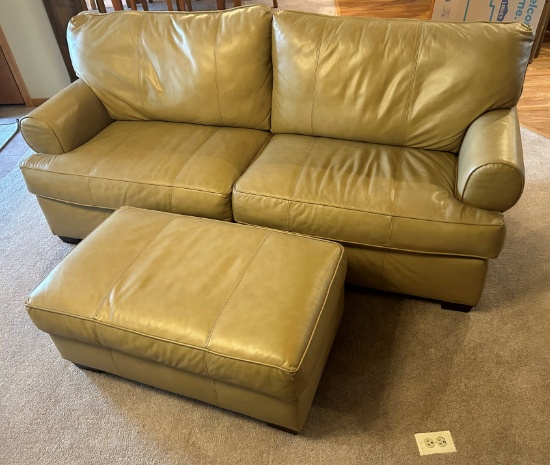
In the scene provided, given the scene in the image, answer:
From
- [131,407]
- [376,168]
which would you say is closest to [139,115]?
[376,168]

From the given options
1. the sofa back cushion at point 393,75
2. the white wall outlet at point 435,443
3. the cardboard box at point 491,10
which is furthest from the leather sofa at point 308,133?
the cardboard box at point 491,10

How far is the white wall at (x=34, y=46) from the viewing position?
3.14 metres

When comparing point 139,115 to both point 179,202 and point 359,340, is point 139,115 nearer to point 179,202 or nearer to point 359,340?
point 179,202

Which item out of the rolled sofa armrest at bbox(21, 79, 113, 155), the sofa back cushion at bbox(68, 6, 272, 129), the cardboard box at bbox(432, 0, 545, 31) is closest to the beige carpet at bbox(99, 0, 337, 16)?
the cardboard box at bbox(432, 0, 545, 31)

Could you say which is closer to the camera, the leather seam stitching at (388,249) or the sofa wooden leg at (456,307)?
the leather seam stitching at (388,249)

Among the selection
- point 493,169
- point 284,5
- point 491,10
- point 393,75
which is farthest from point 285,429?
point 284,5

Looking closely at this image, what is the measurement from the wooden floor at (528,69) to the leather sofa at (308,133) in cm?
135

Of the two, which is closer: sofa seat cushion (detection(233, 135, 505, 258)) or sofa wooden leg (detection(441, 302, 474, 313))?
sofa seat cushion (detection(233, 135, 505, 258))

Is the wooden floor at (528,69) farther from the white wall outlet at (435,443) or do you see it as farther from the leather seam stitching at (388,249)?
the white wall outlet at (435,443)

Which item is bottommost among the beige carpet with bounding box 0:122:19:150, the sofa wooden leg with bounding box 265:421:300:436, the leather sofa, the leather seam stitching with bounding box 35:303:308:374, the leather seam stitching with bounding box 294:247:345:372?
the sofa wooden leg with bounding box 265:421:300:436

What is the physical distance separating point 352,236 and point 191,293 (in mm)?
602

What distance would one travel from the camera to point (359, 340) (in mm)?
1669

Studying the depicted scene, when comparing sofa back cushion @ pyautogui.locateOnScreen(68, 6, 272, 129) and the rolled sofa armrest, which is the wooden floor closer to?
sofa back cushion @ pyautogui.locateOnScreen(68, 6, 272, 129)

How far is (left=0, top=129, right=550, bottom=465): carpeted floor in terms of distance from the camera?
1367 millimetres
